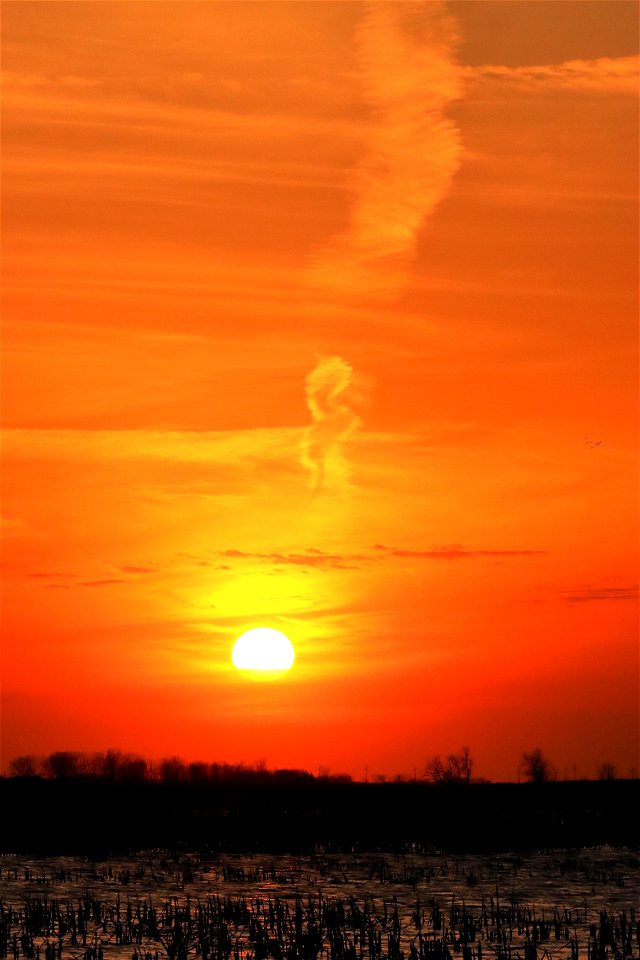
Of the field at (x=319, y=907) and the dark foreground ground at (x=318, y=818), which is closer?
the field at (x=319, y=907)

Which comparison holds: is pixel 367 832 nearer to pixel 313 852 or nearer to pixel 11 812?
Result: pixel 313 852

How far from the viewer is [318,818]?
249ft

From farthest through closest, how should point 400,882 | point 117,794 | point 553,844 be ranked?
point 117,794 < point 553,844 < point 400,882

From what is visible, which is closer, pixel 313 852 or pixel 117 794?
pixel 313 852

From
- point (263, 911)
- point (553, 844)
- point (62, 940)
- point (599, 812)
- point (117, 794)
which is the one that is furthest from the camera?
point (117, 794)

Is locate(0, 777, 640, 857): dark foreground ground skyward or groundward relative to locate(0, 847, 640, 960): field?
skyward

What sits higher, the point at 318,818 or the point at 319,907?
the point at 318,818

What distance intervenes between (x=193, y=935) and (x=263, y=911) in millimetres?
4746

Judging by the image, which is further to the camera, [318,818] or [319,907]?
[318,818]

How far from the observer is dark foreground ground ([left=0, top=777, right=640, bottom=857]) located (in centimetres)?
6356

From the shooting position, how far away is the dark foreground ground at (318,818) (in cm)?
6356

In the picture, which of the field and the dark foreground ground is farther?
the dark foreground ground

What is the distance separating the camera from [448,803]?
81.9 m

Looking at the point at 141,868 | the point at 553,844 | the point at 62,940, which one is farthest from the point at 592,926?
the point at 553,844
